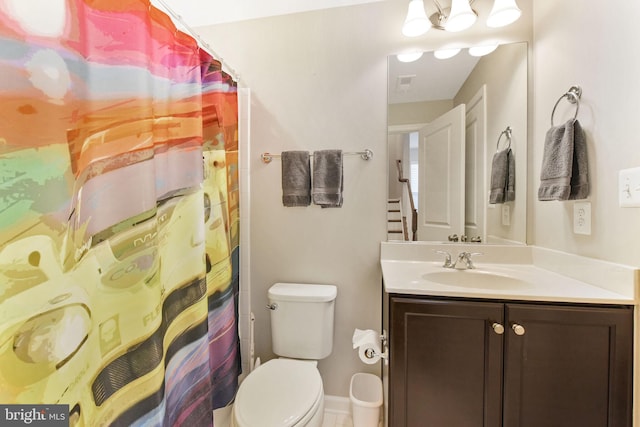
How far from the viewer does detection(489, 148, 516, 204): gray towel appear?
142 cm

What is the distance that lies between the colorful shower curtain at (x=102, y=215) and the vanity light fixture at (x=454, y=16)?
1.10m

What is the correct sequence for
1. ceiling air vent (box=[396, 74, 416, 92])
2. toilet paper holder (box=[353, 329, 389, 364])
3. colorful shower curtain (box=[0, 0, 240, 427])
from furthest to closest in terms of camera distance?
ceiling air vent (box=[396, 74, 416, 92]) < toilet paper holder (box=[353, 329, 389, 364]) < colorful shower curtain (box=[0, 0, 240, 427])

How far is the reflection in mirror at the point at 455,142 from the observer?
1.42 m

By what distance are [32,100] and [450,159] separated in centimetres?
169

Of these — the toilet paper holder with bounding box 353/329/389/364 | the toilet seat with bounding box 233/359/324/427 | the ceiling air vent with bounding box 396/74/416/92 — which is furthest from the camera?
the ceiling air vent with bounding box 396/74/416/92

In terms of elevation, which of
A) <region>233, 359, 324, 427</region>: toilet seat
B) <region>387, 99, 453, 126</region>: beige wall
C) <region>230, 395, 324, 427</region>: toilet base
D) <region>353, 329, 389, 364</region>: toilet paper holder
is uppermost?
<region>387, 99, 453, 126</region>: beige wall

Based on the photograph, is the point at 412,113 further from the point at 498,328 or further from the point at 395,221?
the point at 498,328

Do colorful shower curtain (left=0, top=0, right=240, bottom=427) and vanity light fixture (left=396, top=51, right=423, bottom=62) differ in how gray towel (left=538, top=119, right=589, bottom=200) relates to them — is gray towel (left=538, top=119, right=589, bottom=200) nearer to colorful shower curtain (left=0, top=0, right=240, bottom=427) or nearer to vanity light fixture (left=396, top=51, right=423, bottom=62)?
vanity light fixture (left=396, top=51, right=423, bottom=62)

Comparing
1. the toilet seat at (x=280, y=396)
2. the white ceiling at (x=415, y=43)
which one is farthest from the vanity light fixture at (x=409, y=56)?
A: the toilet seat at (x=280, y=396)

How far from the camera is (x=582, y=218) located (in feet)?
3.50

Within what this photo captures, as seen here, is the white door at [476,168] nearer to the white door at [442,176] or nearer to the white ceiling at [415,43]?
the white door at [442,176]

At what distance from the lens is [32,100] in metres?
0.62

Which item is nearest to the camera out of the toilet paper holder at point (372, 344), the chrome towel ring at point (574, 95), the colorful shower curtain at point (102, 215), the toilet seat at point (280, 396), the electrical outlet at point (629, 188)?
the colorful shower curtain at point (102, 215)

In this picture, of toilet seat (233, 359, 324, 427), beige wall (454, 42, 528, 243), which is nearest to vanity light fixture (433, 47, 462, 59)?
beige wall (454, 42, 528, 243)
